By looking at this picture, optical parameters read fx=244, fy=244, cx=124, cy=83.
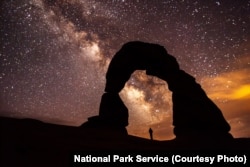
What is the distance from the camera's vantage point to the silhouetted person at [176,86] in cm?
2441

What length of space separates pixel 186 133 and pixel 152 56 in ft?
30.3

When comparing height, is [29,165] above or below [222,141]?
below

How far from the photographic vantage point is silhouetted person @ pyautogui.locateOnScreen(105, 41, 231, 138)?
80.1ft

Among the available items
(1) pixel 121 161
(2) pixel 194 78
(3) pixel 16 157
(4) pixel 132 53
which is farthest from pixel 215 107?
(3) pixel 16 157

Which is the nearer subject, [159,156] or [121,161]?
[121,161]

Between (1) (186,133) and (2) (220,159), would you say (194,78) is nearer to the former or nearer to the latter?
(1) (186,133)

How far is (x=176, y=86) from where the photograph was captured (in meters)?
26.7

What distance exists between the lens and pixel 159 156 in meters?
9.41
